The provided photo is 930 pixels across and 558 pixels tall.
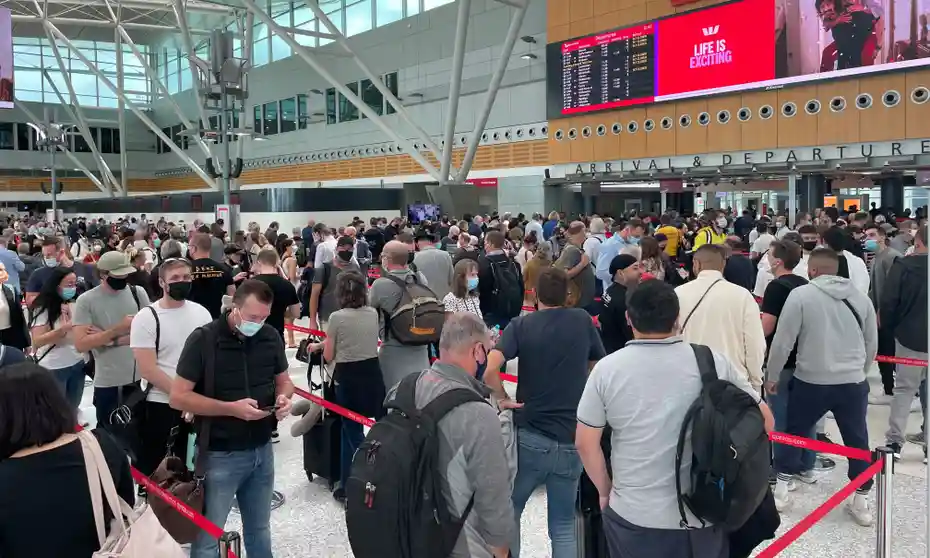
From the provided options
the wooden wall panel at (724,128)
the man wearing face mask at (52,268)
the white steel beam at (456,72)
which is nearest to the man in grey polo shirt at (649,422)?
the man wearing face mask at (52,268)

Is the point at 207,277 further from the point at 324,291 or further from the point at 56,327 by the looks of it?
the point at 324,291

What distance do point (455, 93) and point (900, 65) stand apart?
1046cm

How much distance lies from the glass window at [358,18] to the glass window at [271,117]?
7.07 m

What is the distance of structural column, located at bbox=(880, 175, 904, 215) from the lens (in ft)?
71.4

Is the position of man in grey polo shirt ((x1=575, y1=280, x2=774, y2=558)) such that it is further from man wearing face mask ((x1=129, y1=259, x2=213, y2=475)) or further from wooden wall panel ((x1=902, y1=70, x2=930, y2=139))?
wooden wall panel ((x1=902, y1=70, x2=930, y2=139))

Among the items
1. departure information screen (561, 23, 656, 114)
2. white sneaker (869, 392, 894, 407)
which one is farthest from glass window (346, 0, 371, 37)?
white sneaker (869, 392, 894, 407)

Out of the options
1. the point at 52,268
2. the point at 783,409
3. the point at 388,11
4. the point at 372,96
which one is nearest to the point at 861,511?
the point at 783,409

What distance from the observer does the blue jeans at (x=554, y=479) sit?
12.0 ft

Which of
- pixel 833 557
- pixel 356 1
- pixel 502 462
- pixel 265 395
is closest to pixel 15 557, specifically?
pixel 265 395

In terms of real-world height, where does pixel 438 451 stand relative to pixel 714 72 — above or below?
below

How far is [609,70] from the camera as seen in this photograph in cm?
2100

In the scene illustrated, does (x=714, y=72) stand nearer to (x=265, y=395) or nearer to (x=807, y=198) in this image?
(x=807, y=198)

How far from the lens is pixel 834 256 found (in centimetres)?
470

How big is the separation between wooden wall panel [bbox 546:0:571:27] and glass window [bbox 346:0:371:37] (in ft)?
35.2
